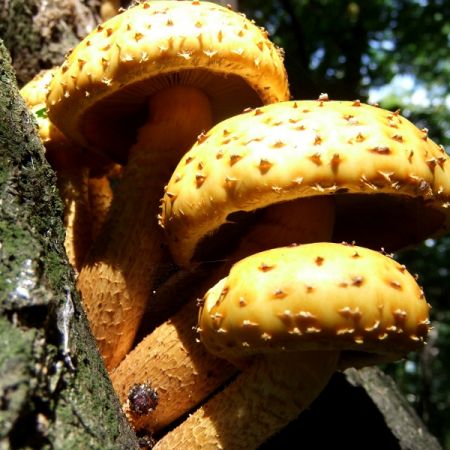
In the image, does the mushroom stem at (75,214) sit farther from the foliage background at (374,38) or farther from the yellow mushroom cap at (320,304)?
the foliage background at (374,38)

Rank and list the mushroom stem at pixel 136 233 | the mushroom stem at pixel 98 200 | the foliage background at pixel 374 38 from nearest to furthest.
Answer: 1. the mushroom stem at pixel 136 233
2. the mushroom stem at pixel 98 200
3. the foliage background at pixel 374 38

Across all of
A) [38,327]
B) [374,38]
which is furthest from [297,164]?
[374,38]

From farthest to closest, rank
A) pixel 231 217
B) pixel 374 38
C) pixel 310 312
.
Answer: pixel 374 38
pixel 231 217
pixel 310 312

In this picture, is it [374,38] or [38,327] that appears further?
[374,38]

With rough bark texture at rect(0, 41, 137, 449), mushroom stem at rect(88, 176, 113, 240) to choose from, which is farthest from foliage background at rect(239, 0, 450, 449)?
rough bark texture at rect(0, 41, 137, 449)

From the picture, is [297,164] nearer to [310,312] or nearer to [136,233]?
[310,312]

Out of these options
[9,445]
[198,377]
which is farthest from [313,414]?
[9,445]

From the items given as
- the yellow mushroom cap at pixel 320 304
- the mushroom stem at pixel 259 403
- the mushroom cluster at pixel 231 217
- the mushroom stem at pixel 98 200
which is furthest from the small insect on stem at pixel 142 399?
the mushroom stem at pixel 98 200

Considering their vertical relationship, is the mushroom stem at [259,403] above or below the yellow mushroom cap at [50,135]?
below
